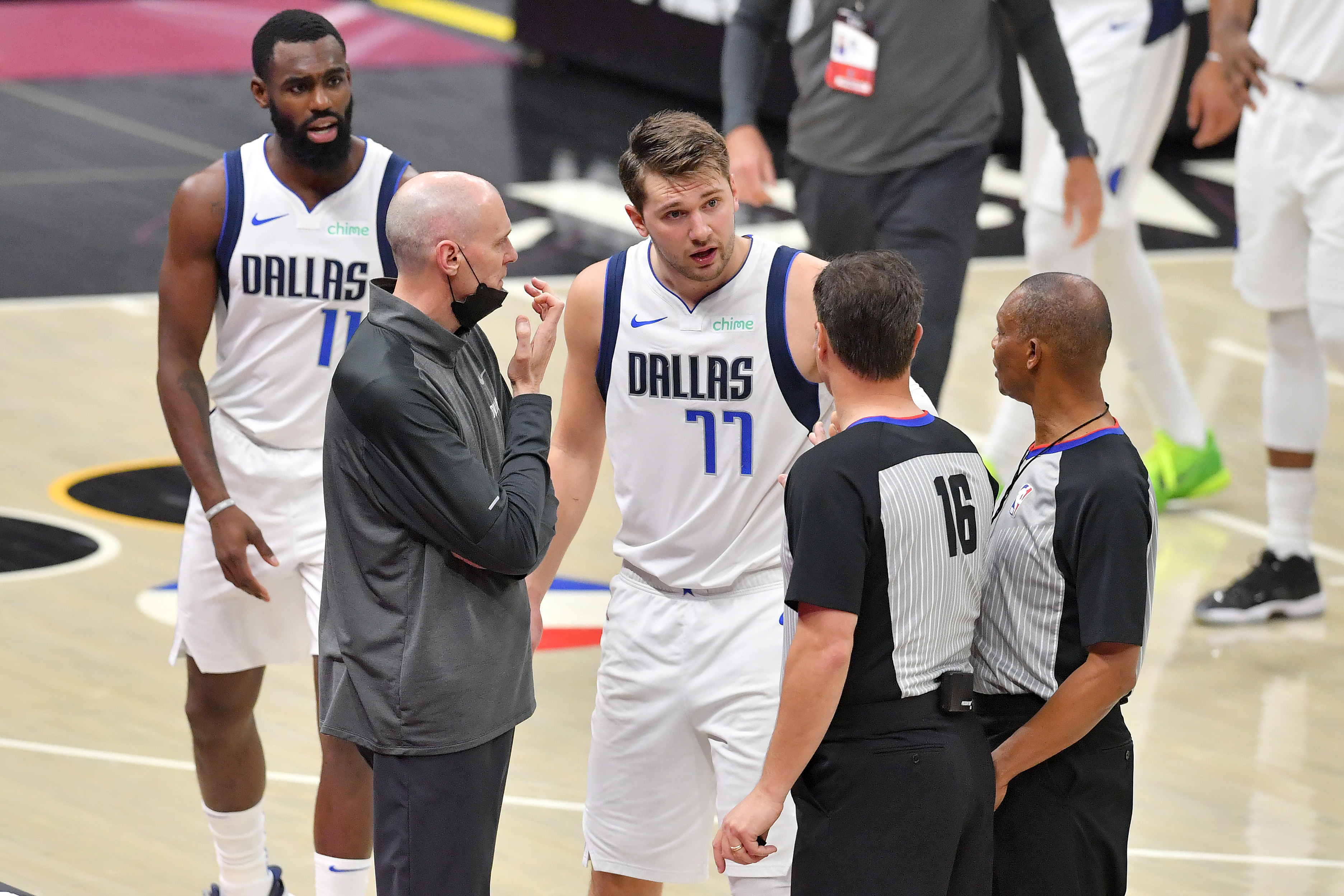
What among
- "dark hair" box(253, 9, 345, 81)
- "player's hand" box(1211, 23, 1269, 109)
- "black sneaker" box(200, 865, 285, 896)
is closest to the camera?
"dark hair" box(253, 9, 345, 81)

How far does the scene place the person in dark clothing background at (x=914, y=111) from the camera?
575 cm

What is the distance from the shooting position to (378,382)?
322 centimetres

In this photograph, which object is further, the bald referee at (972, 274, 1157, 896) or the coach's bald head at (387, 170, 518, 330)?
the coach's bald head at (387, 170, 518, 330)

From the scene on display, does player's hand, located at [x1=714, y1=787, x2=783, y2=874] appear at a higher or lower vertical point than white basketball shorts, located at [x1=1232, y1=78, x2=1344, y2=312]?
lower

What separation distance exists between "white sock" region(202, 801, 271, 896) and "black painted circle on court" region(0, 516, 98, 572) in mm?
2341

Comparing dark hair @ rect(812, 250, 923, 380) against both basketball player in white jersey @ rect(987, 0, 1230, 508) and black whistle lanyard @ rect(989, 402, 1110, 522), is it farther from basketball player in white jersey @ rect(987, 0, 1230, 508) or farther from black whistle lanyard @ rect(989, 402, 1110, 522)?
basketball player in white jersey @ rect(987, 0, 1230, 508)

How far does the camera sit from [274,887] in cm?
455

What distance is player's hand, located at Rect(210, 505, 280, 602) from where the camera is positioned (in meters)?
A: 4.22

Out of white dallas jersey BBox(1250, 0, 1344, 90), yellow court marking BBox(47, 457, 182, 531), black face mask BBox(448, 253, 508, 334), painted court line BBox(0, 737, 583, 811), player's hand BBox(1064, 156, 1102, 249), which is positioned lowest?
painted court line BBox(0, 737, 583, 811)

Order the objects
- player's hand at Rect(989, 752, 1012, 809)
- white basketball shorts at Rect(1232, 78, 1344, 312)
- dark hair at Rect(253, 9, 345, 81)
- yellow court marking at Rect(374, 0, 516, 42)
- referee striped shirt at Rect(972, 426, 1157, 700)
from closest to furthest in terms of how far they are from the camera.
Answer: referee striped shirt at Rect(972, 426, 1157, 700), player's hand at Rect(989, 752, 1012, 809), dark hair at Rect(253, 9, 345, 81), white basketball shorts at Rect(1232, 78, 1344, 312), yellow court marking at Rect(374, 0, 516, 42)

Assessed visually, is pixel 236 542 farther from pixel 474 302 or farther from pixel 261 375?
pixel 474 302

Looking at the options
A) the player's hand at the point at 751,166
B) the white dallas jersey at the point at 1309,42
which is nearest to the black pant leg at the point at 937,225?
the player's hand at the point at 751,166

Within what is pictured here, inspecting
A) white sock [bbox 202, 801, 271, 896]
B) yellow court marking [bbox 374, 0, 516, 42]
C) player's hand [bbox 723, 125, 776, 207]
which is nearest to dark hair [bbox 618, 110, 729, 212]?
player's hand [bbox 723, 125, 776, 207]

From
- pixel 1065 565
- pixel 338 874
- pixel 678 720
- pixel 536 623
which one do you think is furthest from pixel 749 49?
pixel 1065 565
